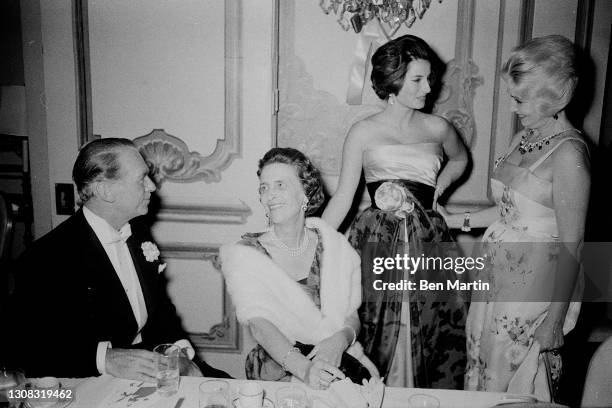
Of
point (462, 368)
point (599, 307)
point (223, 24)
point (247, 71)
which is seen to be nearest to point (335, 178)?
point (247, 71)

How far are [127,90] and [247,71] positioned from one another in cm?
71

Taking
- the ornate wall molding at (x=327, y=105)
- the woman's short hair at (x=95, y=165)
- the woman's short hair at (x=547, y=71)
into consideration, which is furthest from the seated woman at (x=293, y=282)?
the ornate wall molding at (x=327, y=105)

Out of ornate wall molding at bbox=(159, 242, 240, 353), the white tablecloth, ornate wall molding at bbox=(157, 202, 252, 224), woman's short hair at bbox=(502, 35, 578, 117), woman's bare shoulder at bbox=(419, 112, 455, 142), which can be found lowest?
ornate wall molding at bbox=(159, 242, 240, 353)

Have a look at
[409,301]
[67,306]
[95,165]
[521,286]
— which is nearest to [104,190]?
[95,165]

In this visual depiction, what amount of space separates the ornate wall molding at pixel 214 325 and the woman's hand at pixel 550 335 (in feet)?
5.80

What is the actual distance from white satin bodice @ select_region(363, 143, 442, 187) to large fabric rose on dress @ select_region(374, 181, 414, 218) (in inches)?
2.5

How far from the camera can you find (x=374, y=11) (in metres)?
2.80

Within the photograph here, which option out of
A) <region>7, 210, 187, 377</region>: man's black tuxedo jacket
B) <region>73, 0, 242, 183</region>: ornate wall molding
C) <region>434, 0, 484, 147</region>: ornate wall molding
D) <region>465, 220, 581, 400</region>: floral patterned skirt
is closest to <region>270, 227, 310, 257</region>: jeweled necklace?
<region>7, 210, 187, 377</region>: man's black tuxedo jacket

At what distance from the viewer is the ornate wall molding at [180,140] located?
2.75 metres

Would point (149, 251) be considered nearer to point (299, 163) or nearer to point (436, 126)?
point (299, 163)

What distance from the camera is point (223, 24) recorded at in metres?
2.77

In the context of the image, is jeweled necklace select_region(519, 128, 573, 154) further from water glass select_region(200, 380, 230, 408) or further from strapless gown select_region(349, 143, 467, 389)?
water glass select_region(200, 380, 230, 408)

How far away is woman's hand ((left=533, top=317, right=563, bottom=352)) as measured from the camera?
72.8 inches

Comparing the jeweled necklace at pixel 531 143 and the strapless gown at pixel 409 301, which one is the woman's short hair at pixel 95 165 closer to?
the strapless gown at pixel 409 301
